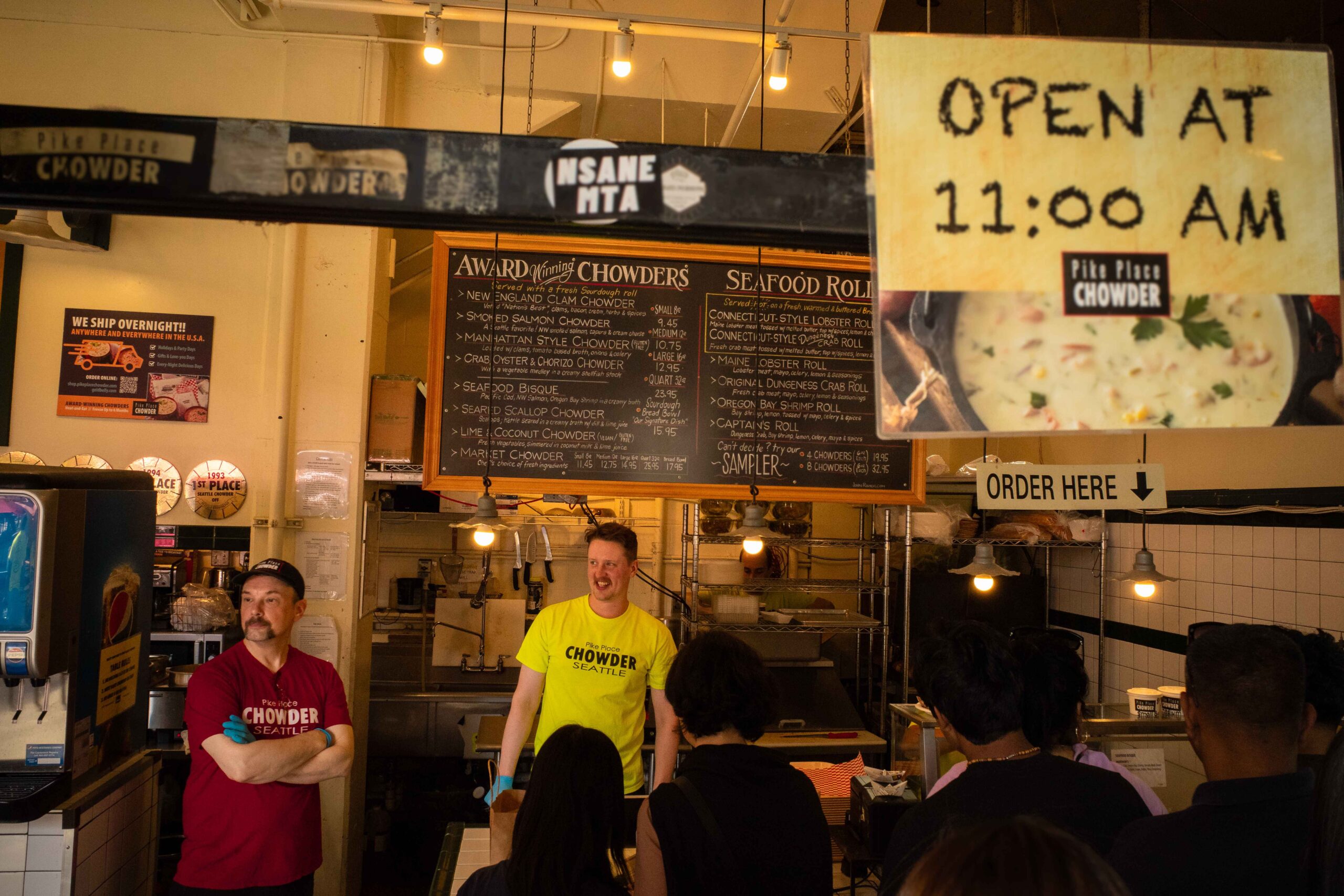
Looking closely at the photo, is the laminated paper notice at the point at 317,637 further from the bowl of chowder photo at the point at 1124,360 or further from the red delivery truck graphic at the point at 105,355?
the bowl of chowder photo at the point at 1124,360

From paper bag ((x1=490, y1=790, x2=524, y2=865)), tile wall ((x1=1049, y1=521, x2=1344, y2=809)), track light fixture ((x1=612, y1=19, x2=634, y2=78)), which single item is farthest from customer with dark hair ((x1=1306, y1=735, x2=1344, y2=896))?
track light fixture ((x1=612, y1=19, x2=634, y2=78))

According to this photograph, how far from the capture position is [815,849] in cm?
190

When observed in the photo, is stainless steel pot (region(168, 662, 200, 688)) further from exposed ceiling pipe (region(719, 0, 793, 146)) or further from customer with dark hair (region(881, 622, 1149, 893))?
exposed ceiling pipe (region(719, 0, 793, 146))

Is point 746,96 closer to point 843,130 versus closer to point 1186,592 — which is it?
point 843,130

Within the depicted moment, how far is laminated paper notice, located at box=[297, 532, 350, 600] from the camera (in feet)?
13.5

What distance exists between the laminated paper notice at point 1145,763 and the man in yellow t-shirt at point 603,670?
4.95 feet

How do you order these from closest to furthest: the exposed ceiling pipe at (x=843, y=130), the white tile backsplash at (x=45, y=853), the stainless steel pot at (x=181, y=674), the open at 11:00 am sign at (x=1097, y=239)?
the open at 11:00 am sign at (x=1097, y=239)
the white tile backsplash at (x=45, y=853)
the stainless steel pot at (x=181, y=674)
the exposed ceiling pipe at (x=843, y=130)

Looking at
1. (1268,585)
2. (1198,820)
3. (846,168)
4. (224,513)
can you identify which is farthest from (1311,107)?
(224,513)

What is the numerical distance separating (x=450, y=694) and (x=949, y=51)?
4.49 meters

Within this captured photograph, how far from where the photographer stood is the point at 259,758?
251cm

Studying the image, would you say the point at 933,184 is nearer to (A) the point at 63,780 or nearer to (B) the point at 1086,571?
(A) the point at 63,780

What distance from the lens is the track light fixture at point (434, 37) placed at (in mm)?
3656

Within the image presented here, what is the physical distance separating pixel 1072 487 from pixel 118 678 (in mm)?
4042

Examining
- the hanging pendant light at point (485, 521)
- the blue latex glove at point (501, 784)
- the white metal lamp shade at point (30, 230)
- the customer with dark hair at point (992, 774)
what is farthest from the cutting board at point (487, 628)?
the customer with dark hair at point (992, 774)
